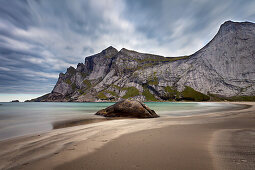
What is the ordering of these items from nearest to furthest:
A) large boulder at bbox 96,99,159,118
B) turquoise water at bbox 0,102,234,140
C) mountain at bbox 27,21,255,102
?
turquoise water at bbox 0,102,234,140
large boulder at bbox 96,99,159,118
mountain at bbox 27,21,255,102

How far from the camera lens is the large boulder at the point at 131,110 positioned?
17562mm

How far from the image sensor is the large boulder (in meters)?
17.6

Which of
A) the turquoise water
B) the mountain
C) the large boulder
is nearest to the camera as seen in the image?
the turquoise water

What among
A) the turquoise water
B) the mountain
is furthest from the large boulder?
the mountain

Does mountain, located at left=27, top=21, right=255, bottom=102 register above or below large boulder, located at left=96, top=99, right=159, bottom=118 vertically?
above

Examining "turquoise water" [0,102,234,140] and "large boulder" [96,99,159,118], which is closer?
"turquoise water" [0,102,234,140]

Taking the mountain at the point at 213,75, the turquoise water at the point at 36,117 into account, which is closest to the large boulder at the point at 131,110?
the turquoise water at the point at 36,117

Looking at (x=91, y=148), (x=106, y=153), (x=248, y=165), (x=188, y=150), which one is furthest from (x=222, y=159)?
(x=91, y=148)

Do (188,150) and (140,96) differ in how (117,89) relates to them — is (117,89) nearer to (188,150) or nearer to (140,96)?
(140,96)

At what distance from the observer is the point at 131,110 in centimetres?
1814

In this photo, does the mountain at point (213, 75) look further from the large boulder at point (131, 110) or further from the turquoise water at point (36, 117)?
the large boulder at point (131, 110)

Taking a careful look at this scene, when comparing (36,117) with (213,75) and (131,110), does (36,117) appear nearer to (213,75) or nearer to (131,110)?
(131,110)

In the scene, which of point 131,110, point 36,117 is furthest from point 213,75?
point 36,117

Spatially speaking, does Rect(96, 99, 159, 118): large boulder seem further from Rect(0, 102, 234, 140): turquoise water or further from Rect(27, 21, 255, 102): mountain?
Rect(27, 21, 255, 102): mountain
